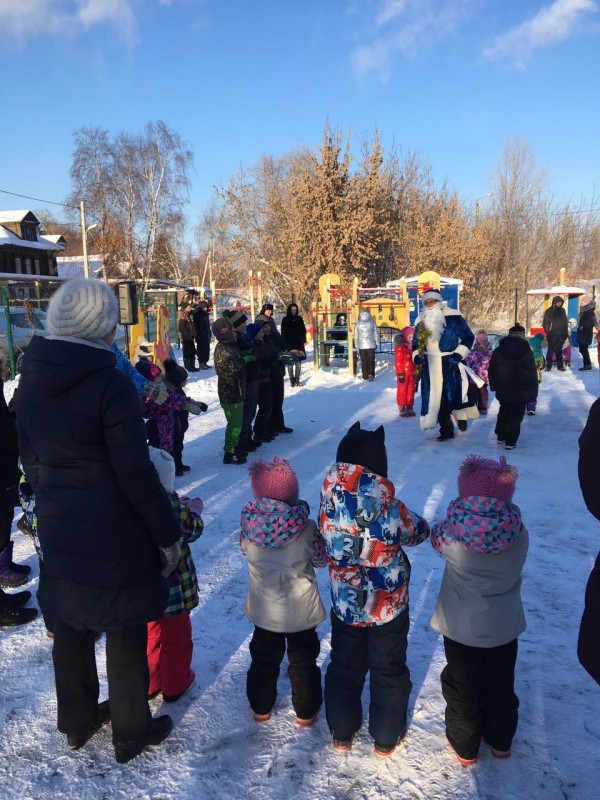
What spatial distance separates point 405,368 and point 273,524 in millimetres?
6890

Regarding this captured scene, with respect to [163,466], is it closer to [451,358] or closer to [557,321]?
[451,358]

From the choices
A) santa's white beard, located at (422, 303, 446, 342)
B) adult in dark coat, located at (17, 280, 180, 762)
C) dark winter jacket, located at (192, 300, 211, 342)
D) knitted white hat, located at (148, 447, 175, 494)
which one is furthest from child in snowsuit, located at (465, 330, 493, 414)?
dark winter jacket, located at (192, 300, 211, 342)

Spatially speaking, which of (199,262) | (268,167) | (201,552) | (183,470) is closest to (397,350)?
(183,470)

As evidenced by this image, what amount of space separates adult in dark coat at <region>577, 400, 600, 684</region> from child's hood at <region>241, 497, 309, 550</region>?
1034 millimetres

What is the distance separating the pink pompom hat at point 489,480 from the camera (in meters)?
2.09

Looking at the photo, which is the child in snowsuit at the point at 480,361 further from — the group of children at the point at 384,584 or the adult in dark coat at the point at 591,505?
the adult in dark coat at the point at 591,505

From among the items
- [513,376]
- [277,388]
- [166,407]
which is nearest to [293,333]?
[277,388]

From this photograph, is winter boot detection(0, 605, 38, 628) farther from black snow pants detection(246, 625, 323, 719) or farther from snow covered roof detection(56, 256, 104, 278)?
snow covered roof detection(56, 256, 104, 278)

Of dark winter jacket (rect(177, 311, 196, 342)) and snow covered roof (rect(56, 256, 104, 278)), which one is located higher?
snow covered roof (rect(56, 256, 104, 278))

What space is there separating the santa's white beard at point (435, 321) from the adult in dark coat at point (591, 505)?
5.68m

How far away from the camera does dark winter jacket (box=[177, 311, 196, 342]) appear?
13484mm

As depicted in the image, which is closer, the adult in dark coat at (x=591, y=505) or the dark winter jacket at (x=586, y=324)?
the adult in dark coat at (x=591, y=505)

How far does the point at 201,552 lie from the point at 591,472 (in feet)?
10.5

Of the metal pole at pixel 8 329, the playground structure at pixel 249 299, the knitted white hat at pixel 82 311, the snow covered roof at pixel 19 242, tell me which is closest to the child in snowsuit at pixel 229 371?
the knitted white hat at pixel 82 311
